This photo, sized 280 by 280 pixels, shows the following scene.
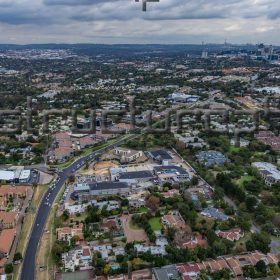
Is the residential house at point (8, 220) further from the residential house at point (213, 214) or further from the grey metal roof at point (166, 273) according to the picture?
the residential house at point (213, 214)

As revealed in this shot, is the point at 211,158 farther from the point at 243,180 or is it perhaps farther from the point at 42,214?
the point at 42,214

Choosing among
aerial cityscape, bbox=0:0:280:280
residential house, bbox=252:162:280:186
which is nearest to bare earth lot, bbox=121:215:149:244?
aerial cityscape, bbox=0:0:280:280

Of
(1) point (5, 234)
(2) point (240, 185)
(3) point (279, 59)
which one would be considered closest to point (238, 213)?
(2) point (240, 185)

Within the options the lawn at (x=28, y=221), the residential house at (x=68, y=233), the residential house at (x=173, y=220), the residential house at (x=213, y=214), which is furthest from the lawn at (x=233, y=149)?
the residential house at (x=68, y=233)

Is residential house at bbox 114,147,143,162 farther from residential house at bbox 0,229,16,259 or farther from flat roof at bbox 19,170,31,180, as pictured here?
residential house at bbox 0,229,16,259

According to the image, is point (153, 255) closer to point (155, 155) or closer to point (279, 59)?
point (155, 155)
